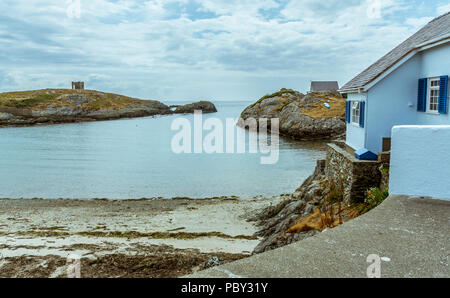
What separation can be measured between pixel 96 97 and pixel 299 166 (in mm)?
115293

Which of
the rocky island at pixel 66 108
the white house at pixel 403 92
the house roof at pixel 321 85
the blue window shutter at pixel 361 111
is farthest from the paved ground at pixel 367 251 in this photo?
the rocky island at pixel 66 108

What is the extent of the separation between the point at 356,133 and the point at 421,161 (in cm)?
934

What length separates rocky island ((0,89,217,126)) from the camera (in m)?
97.3

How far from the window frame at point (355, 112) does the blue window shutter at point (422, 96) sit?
2.49m

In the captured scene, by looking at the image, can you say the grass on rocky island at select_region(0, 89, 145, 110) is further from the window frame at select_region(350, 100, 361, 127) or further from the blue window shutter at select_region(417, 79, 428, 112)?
the blue window shutter at select_region(417, 79, 428, 112)

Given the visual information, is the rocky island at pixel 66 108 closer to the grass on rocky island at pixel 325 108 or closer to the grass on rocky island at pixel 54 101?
the grass on rocky island at pixel 54 101

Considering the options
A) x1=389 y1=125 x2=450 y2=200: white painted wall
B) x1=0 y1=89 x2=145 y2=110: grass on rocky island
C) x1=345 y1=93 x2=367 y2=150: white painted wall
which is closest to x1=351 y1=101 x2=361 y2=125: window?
x1=345 y1=93 x2=367 y2=150: white painted wall

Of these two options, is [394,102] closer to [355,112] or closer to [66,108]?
[355,112]

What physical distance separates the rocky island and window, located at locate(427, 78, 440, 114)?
99050 mm

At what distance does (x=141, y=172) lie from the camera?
33188 millimetres

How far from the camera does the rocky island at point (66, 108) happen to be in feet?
319

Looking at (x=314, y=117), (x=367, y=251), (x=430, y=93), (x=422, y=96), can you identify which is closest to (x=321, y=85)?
(x=314, y=117)
